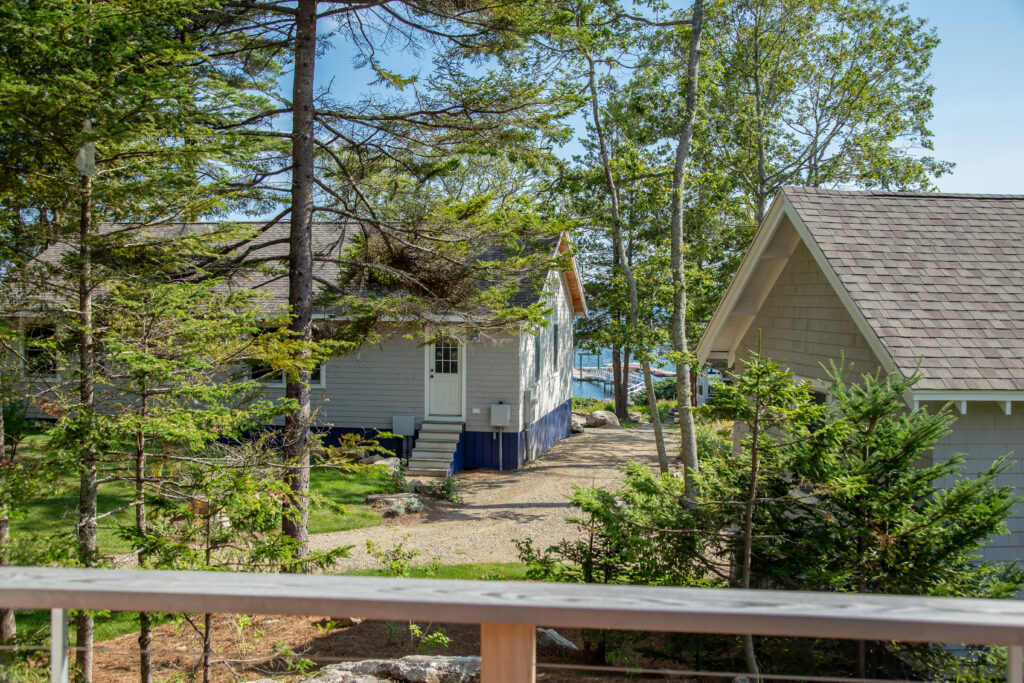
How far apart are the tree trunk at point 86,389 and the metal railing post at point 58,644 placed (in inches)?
154

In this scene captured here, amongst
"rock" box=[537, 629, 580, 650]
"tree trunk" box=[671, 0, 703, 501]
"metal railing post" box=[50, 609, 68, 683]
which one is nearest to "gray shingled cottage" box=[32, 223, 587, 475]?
"tree trunk" box=[671, 0, 703, 501]

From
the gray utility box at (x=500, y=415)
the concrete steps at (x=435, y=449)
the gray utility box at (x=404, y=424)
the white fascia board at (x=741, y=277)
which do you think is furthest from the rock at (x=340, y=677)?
the gray utility box at (x=404, y=424)

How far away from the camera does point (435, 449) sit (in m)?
16.6

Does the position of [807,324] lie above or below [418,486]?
above

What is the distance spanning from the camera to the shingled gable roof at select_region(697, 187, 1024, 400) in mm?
6703

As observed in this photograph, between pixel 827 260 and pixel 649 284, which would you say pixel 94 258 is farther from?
pixel 649 284

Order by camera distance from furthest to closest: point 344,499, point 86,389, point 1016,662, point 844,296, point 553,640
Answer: point 344,499
point 844,296
point 553,640
point 86,389
point 1016,662

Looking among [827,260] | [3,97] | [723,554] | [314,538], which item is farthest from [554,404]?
[3,97]

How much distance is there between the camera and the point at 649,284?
16.1 metres

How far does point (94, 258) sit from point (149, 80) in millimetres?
1716

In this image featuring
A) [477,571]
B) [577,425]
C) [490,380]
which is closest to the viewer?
[477,571]

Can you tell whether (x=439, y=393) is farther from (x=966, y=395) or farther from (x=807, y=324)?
(x=966, y=395)

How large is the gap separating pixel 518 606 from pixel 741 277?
30.8 ft

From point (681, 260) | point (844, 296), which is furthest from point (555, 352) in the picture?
→ point (844, 296)
